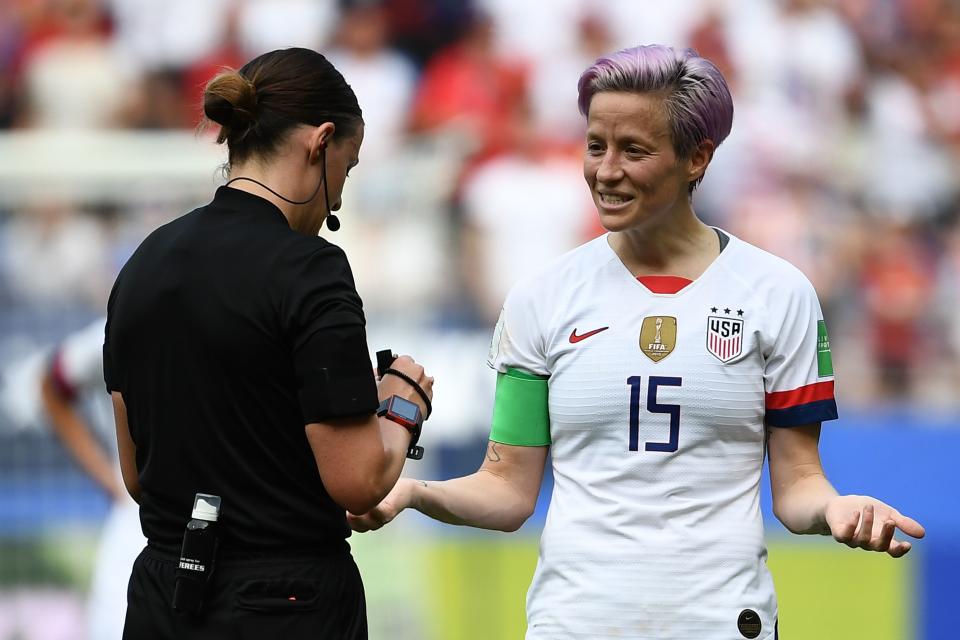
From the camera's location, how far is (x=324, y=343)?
9.02 feet

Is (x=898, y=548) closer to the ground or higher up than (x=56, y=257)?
closer to the ground

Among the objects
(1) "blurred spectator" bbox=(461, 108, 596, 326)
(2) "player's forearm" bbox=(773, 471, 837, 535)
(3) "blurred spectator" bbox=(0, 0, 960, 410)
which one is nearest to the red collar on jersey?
(2) "player's forearm" bbox=(773, 471, 837, 535)

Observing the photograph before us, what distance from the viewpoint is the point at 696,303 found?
3.13 m

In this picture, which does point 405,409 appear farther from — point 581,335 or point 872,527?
point 872,527

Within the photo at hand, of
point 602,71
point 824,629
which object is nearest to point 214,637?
point 602,71

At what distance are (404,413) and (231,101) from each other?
2.36 feet

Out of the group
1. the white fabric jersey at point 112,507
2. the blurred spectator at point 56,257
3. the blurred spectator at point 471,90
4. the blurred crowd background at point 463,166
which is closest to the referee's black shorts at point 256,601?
the white fabric jersey at point 112,507

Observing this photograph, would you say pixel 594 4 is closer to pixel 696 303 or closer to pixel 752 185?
pixel 752 185

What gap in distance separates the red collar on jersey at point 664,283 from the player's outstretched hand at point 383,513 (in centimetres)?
69

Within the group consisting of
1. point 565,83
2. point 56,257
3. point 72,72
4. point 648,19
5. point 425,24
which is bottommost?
point 56,257

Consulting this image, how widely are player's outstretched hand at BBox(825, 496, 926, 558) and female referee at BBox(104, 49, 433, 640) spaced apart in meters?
0.88

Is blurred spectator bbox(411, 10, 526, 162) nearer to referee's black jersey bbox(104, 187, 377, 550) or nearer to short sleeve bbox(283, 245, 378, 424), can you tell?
referee's black jersey bbox(104, 187, 377, 550)

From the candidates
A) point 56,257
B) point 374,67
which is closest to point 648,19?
point 374,67

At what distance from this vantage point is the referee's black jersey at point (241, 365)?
2.77 m
